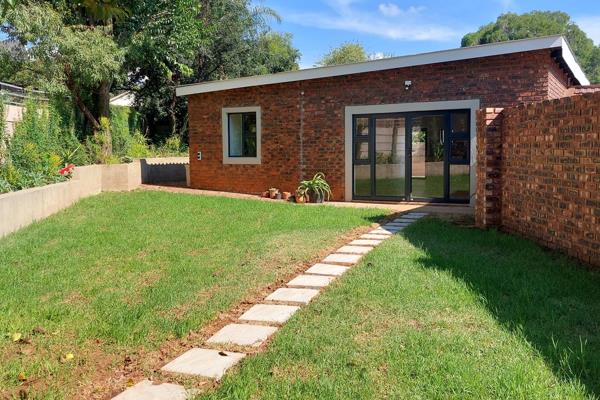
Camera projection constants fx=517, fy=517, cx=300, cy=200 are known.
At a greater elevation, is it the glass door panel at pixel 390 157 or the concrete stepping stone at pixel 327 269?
the glass door panel at pixel 390 157

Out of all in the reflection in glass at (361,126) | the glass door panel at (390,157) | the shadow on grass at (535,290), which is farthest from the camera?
the reflection in glass at (361,126)

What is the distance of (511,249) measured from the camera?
244 inches

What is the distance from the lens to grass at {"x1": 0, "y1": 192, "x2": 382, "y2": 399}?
3.59m

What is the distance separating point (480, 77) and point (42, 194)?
8.44m

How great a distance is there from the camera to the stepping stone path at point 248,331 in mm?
2992

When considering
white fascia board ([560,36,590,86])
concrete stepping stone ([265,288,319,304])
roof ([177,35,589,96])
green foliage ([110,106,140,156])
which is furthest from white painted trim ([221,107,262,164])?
concrete stepping stone ([265,288,319,304])

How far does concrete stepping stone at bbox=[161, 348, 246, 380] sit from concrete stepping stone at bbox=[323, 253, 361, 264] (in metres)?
2.62

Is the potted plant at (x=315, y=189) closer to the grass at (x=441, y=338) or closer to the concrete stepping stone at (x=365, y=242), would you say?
the concrete stepping stone at (x=365, y=242)

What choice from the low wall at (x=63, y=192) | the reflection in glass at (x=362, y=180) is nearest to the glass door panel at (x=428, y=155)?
the reflection in glass at (x=362, y=180)

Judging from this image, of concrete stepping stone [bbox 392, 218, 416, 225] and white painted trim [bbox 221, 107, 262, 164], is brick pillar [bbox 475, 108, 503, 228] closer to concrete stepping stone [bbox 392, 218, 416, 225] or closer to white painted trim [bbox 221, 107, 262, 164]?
concrete stepping stone [bbox 392, 218, 416, 225]

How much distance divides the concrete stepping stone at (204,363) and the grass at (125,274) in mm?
391

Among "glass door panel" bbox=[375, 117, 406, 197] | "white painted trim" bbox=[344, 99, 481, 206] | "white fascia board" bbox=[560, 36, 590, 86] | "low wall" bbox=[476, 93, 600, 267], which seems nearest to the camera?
"low wall" bbox=[476, 93, 600, 267]

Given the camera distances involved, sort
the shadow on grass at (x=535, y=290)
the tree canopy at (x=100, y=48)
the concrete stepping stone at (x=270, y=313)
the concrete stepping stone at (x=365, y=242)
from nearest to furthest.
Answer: the shadow on grass at (x=535, y=290) < the concrete stepping stone at (x=270, y=313) < the concrete stepping stone at (x=365, y=242) < the tree canopy at (x=100, y=48)

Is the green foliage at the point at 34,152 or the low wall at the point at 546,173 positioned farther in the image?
the green foliage at the point at 34,152
